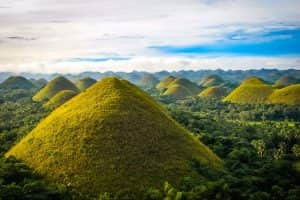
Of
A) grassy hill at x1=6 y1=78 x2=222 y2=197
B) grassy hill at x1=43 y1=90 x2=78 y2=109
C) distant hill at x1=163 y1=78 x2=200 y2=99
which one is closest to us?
grassy hill at x1=6 y1=78 x2=222 y2=197

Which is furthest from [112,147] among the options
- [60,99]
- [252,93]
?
[252,93]

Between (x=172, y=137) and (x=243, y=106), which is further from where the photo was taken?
(x=243, y=106)

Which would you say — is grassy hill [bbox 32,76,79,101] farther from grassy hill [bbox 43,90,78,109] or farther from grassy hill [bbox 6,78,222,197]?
grassy hill [bbox 6,78,222,197]

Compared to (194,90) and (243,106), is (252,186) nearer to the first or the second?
(243,106)

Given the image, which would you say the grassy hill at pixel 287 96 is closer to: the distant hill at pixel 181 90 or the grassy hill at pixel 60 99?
the distant hill at pixel 181 90

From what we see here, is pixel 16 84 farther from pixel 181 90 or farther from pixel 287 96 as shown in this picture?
pixel 287 96

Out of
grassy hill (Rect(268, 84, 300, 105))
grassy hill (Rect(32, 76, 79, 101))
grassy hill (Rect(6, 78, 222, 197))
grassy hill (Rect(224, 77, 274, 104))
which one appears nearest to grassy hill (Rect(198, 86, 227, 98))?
grassy hill (Rect(224, 77, 274, 104))

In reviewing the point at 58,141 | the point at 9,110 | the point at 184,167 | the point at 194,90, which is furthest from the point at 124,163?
the point at 194,90
